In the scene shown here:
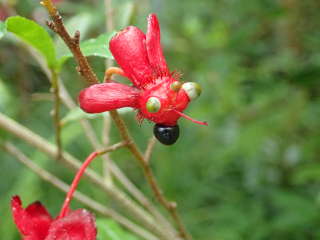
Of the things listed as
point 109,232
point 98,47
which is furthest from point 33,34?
point 109,232

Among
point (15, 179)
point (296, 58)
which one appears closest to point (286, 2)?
point (296, 58)

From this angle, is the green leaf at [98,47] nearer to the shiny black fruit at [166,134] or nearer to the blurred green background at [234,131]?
the shiny black fruit at [166,134]

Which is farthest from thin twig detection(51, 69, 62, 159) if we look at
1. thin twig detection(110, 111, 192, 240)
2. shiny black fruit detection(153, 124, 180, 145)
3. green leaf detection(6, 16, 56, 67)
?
shiny black fruit detection(153, 124, 180, 145)

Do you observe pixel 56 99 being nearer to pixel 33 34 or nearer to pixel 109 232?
pixel 33 34

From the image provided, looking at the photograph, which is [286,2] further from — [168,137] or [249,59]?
[168,137]

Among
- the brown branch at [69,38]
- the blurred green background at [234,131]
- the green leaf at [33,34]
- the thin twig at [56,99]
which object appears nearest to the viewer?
the brown branch at [69,38]

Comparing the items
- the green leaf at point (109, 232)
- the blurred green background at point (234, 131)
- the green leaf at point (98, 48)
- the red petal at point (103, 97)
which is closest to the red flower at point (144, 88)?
the red petal at point (103, 97)
